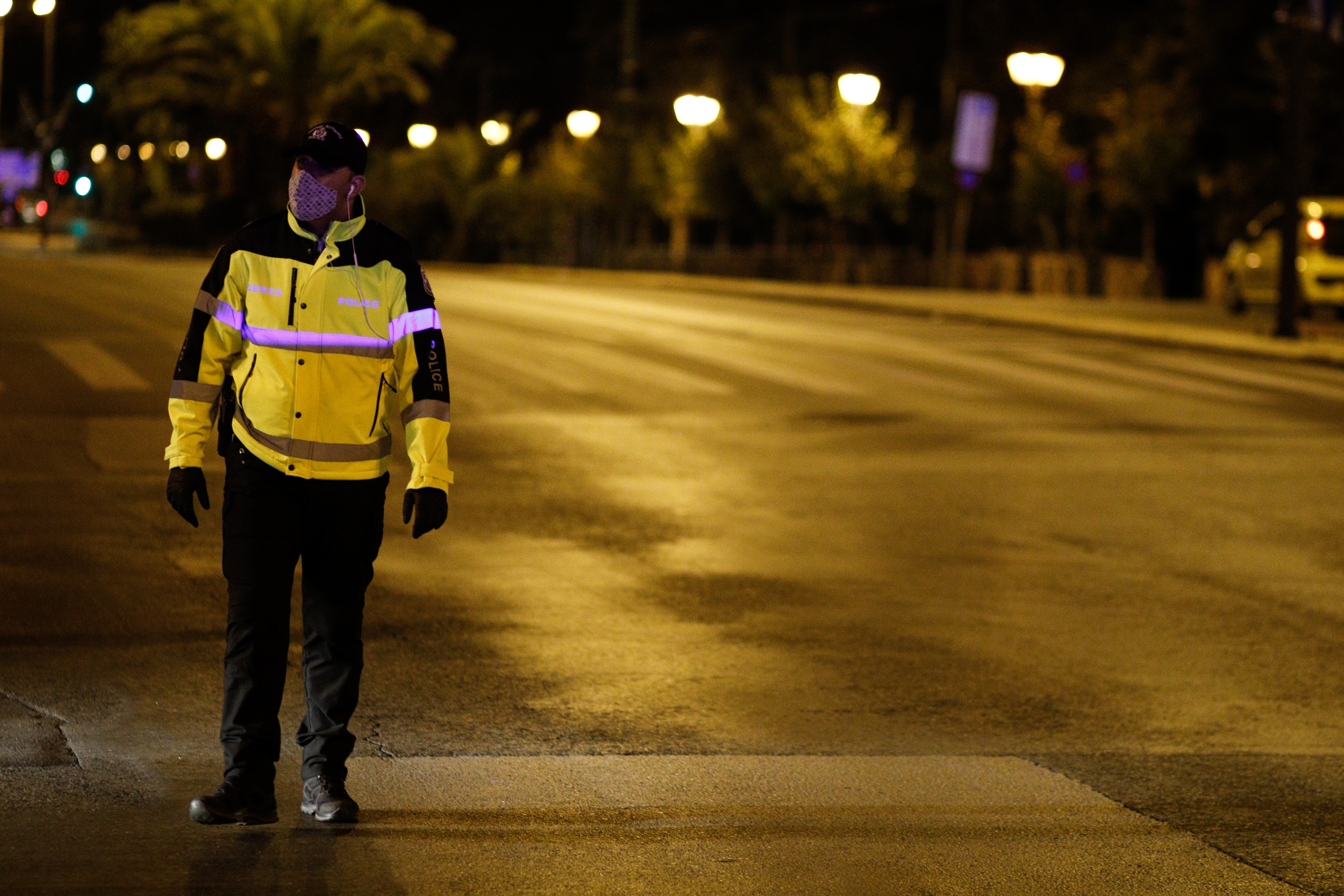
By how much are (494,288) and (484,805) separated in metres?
26.5

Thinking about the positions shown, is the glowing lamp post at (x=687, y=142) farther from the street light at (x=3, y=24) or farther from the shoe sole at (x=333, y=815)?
the shoe sole at (x=333, y=815)

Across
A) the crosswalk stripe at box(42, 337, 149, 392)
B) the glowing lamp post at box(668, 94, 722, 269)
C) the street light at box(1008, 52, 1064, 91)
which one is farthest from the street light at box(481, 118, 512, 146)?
the crosswalk stripe at box(42, 337, 149, 392)

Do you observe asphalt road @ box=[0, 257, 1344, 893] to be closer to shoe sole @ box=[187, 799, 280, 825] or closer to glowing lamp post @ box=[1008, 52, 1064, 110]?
shoe sole @ box=[187, 799, 280, 825]

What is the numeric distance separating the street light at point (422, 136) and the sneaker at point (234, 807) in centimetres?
4699

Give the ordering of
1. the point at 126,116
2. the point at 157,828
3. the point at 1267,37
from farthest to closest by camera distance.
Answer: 1. the point at 126,116
2. the point at 1267,37
3. the point at 157,828

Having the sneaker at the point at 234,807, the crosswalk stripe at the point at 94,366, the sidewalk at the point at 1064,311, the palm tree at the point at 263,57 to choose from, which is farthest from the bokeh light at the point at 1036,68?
the sneaker at the point at 234,807

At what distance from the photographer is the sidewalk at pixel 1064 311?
2420 cm

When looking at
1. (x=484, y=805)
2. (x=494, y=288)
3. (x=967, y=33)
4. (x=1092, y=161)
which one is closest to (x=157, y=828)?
(x=484, y=805)

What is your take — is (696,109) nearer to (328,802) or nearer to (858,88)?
(858,88)

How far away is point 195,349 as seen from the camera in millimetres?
5094

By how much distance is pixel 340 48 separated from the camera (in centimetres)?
4853

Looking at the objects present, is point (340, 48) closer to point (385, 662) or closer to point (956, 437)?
point (956, 437)

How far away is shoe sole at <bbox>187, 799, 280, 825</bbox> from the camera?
509 centimetres

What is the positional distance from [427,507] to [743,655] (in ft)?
9.87
